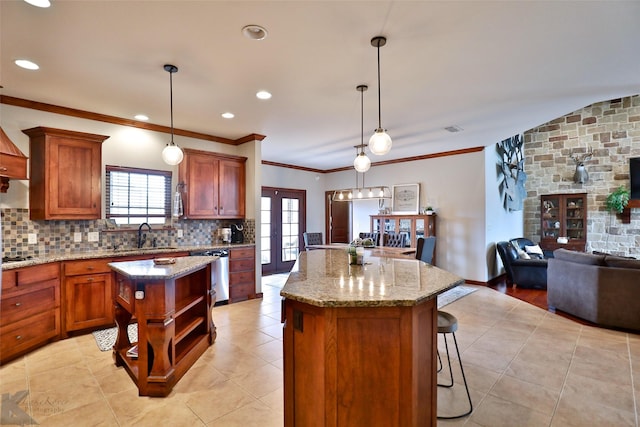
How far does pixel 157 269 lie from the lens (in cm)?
256

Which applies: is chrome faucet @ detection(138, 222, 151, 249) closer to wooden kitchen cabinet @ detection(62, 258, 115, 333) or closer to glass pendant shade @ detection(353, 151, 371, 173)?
wooden kitchen cabinet @ detection(62, 258, 115, 333)

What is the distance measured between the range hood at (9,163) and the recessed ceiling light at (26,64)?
797 millimetres

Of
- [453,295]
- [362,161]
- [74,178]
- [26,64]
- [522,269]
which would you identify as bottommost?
[453,295]

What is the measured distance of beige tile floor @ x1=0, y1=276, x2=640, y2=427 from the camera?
2.11m

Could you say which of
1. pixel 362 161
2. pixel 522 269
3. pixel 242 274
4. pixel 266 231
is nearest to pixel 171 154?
pixel 362 161

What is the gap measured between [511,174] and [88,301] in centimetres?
798

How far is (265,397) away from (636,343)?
3.90m

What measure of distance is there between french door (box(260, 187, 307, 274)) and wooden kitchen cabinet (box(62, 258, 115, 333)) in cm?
375

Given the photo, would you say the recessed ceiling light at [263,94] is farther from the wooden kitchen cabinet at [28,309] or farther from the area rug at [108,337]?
the area rug at [108,337]

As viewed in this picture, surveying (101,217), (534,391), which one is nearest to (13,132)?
(101,217)

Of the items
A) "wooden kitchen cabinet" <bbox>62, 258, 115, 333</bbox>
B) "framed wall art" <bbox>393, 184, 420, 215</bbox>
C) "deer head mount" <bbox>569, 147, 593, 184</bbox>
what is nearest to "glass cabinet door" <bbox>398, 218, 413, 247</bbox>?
"framed wall art" <bbox>393, 184, 420, 215</bbox>

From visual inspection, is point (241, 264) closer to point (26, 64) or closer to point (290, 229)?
point (290, 229)

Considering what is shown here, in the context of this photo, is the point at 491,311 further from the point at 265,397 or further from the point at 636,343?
the point at 265,397

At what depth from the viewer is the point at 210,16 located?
209cm
